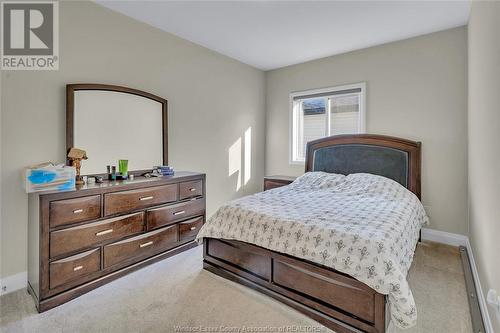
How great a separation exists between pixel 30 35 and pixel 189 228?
2334mm

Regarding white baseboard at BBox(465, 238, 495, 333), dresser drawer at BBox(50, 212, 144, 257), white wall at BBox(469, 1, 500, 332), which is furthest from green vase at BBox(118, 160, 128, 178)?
white baseboard at BBox(465, 238, 495, 333)

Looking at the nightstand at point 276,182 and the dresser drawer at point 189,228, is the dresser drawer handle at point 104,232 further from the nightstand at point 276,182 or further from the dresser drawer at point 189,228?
the nightstand at point 276,182

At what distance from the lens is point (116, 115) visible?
279 cm

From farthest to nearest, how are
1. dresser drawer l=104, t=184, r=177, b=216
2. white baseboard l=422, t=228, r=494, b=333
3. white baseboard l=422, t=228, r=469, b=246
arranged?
1. white baseboard l=422, t=228, r=469, b=246
2. white baseboard l=422, t=228, r=494, b=333
3. dresser drawer l=104, t=184, r=177, b=216

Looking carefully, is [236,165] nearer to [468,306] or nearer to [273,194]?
[273,194]

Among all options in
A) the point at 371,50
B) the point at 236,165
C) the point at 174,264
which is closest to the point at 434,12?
the point at 371,50

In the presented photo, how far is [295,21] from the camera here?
296 cm

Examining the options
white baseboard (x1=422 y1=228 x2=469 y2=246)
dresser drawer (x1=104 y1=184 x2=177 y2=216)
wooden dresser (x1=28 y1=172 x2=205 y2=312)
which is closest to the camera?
wooden dresser (x1=28 y1=172 x2=205 y2=312)

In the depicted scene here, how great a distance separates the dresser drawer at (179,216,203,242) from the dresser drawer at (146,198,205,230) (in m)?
0.07

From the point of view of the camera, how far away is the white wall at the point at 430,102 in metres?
3.13

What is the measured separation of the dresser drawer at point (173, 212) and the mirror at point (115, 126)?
616 mm

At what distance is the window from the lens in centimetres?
392

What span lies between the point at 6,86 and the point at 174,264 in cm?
210

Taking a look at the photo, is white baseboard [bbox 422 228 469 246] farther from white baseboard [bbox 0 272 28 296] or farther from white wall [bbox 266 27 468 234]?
white baseboard [bbox 0 272 28 296]
